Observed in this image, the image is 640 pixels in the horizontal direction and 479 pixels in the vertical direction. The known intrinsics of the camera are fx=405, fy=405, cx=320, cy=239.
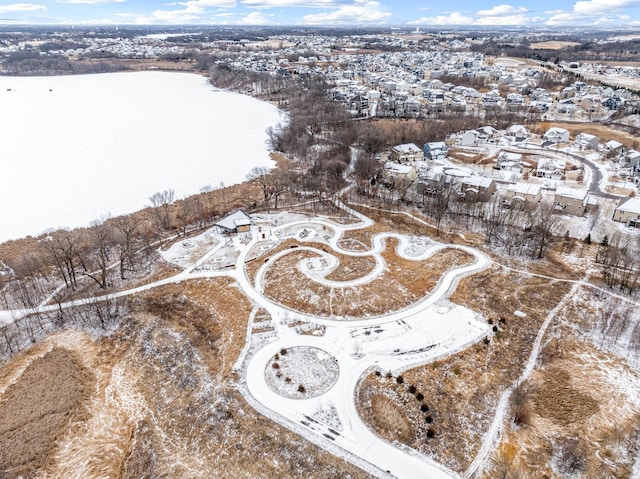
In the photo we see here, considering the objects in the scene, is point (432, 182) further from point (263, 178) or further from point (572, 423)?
point (572, 423)

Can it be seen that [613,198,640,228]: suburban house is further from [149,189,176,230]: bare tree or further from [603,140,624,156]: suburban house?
[149,189,176,230]: bare tree

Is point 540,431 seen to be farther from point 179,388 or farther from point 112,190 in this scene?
point 112,190

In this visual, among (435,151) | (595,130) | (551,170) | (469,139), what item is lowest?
(595,130)

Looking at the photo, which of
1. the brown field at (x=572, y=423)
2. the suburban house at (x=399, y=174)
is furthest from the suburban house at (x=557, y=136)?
the brown field at (x=572, y=423)

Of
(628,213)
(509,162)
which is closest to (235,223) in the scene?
(509,162)

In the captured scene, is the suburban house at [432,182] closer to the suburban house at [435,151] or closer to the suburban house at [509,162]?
the suburban house at [435,151]

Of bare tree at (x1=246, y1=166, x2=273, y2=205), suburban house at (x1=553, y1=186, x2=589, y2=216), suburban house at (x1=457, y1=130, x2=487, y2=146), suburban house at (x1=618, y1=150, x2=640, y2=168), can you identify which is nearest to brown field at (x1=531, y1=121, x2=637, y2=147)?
suburban house at (x1=618, y1=150, x2=640, y2=168)
